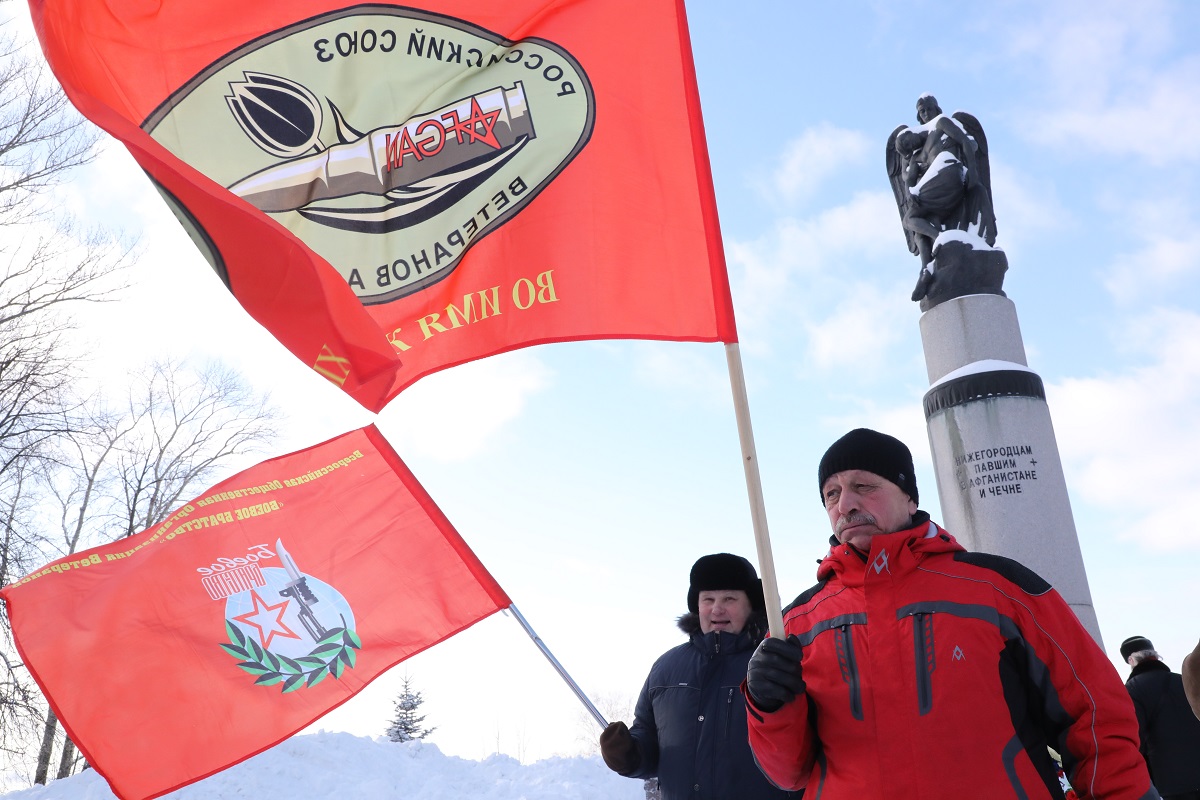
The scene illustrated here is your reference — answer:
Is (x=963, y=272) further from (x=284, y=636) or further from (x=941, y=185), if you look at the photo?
(x=284, y=636)

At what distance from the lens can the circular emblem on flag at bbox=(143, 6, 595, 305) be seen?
403cm

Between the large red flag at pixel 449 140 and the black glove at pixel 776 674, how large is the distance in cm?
136

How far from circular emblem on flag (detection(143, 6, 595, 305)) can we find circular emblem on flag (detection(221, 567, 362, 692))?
4.67 feet

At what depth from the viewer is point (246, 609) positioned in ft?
14.9

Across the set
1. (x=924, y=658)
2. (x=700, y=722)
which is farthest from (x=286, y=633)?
(x=924, y=658)

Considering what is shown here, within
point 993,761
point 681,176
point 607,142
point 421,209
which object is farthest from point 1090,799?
point 421,209

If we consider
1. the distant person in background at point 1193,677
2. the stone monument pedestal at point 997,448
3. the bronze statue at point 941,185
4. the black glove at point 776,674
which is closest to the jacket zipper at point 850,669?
the black glove at point 776,674

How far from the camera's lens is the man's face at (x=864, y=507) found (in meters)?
2.88

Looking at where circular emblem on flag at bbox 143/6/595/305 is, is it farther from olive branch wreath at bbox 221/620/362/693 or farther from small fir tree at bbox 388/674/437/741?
small fir tree at bbox 388/674/437/741

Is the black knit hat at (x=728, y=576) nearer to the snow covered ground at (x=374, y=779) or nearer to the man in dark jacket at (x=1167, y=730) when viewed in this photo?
the man in dark jacket at (x=1167, y=730)

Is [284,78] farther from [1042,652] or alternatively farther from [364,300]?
[1042,652]

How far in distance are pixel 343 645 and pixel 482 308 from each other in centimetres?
159

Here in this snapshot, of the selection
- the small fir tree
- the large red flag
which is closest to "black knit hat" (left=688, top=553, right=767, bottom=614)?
the large red flag

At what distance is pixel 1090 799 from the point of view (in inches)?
97.0
